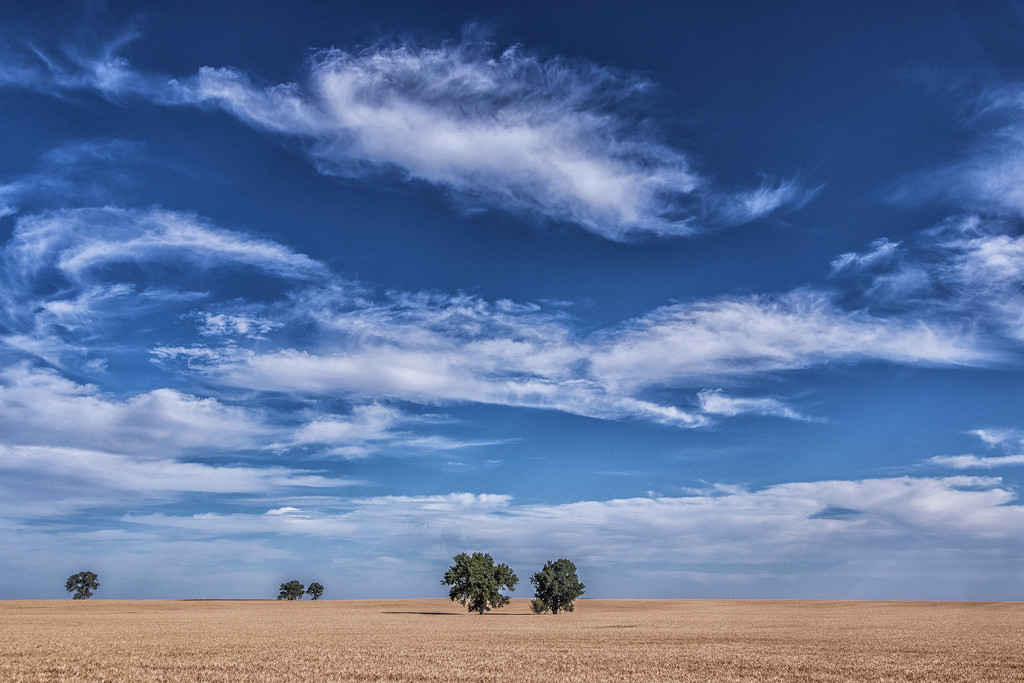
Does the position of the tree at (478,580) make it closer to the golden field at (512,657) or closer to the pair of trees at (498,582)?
→ the pair of trees at (498,582)

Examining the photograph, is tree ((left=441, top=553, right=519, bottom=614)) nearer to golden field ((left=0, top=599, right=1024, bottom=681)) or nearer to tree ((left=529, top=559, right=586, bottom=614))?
tree ((left=529, top=559, right=586, bottom=614))

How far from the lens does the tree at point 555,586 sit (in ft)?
405

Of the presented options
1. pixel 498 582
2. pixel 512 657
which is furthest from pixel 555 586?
pixel 512 657

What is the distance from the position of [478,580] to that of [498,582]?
4.02 metres

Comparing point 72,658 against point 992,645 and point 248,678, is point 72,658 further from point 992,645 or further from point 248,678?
point 992,645

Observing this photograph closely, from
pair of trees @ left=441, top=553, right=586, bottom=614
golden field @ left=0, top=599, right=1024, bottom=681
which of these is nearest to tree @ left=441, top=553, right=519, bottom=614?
pair of trees @ left=441, top=553, right=586, bottom=614

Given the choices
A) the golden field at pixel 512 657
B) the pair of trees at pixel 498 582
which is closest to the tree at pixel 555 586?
the pair of trees at pixel 498 582

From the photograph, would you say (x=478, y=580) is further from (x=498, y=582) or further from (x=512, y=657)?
(x=512, y=657)

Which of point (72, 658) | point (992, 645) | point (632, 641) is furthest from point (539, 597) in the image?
point (72, 658)

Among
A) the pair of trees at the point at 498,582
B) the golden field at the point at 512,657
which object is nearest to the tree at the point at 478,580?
the pair of trees at the point at 498,582

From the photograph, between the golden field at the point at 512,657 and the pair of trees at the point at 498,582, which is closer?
the golden field at the point at 512,657

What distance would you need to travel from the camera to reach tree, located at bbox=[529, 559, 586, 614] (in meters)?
123

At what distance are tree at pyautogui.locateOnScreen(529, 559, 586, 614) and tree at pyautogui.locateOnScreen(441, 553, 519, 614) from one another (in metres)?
4.42

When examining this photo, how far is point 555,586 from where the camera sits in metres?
123
